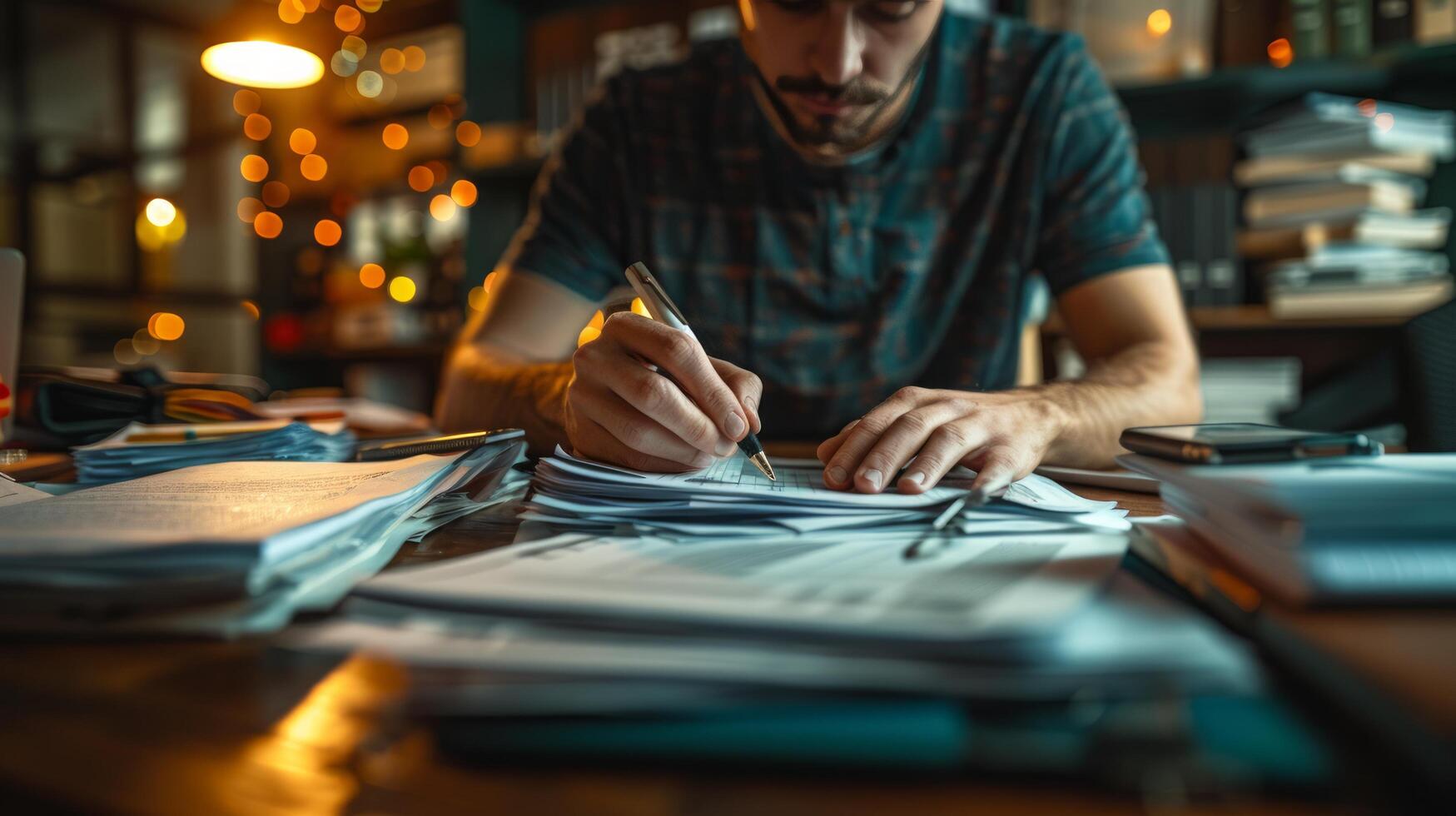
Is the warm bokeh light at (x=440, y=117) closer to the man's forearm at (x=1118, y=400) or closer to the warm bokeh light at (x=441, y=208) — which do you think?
the warm bokeh light at (x=441, y=208)

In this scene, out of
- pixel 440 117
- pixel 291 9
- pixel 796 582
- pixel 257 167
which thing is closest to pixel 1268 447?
pixel 796 582

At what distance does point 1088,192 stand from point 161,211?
17.4 ft

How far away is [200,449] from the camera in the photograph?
682mm

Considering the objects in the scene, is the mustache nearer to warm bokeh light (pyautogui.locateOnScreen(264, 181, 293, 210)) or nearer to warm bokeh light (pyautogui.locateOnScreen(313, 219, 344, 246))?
warm bokeh light (pyautogui.locateOnScreen(313, 219, 344, 246))

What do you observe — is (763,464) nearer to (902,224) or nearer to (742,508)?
(742,508)

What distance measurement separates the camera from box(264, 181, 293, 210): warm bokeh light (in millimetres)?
3336

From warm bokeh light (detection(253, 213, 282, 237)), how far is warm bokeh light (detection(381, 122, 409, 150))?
58cm

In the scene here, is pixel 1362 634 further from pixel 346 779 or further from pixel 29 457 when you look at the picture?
pixel 29 457

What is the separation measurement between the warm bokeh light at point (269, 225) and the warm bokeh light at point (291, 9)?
81cm

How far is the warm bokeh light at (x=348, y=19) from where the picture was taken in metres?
3.05

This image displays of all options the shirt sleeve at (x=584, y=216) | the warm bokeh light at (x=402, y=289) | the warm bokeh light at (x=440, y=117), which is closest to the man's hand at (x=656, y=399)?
the shirt sleeve at (x=584, y=216)

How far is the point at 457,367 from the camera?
1.06m

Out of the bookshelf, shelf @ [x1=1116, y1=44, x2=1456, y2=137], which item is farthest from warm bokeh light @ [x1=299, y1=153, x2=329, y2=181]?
shelf @ [x1=1116, y1=44, x2=1456, y2=137]

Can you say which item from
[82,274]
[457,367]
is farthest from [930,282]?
[82,274]
